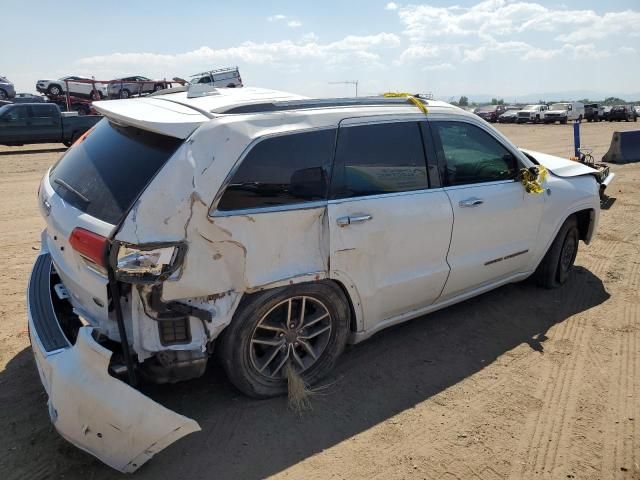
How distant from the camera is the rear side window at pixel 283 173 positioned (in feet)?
9.65

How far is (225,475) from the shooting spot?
2711 mm

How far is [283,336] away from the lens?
3.28m

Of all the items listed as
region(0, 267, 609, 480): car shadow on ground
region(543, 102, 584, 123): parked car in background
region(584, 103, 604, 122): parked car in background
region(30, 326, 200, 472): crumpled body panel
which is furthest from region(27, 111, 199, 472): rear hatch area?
region(584, 103, 604, 122): parked car in background

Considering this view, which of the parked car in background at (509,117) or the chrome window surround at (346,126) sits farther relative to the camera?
the parked car in background at (509,117)

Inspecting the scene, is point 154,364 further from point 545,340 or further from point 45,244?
point 545,340

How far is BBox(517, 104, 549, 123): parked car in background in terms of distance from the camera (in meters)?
40.1

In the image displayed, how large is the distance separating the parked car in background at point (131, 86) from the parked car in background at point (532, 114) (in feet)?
87.5

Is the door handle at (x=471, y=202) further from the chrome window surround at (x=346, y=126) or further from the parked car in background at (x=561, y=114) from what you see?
the parked car in background at (x=561, y=114)

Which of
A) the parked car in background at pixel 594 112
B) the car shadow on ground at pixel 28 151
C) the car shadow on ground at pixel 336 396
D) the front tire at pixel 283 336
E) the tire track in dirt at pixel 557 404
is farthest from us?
the parked car in background at pixel 594 112

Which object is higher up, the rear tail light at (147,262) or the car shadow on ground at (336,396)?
the rear tail light at (147,262)

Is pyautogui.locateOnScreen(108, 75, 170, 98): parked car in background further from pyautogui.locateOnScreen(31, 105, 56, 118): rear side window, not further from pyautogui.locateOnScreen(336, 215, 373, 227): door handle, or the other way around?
pyautogui.locateOnScreen(336, 215, 373, 227): door handle

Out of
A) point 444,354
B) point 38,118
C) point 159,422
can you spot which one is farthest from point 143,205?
point 38,118

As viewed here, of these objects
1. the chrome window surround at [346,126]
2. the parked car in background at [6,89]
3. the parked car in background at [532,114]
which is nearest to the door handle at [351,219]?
the chrome window surround at [346,126]

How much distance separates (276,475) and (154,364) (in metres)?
0.88
